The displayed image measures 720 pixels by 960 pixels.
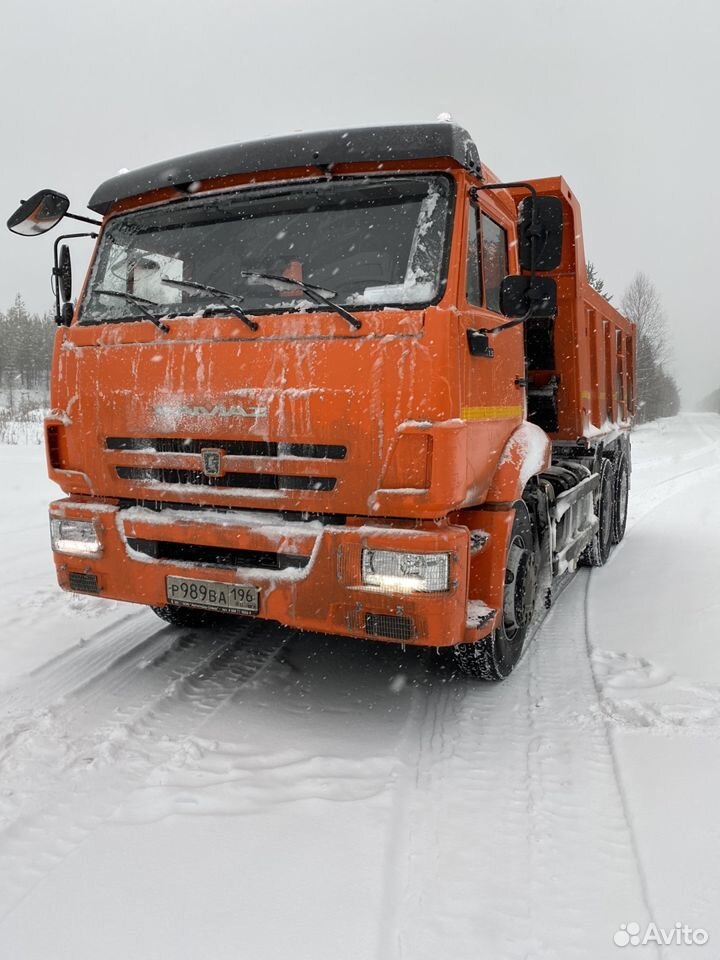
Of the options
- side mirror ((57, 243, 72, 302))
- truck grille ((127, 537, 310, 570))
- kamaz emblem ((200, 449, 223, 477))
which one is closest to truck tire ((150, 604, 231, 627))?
truck grille ((127, 537, 310, 570))

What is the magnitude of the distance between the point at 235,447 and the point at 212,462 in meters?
0.14

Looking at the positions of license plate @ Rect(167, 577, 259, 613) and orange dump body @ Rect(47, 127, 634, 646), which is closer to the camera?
orange dump body @ Rect(47, 127, 634, 646)

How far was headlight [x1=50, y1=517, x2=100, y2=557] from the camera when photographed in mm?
3684

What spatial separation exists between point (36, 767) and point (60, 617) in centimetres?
204

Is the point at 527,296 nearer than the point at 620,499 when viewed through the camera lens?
Yes

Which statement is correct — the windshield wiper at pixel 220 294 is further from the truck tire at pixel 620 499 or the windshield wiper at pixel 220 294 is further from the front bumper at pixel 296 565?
the truck tire at pixel 620 499

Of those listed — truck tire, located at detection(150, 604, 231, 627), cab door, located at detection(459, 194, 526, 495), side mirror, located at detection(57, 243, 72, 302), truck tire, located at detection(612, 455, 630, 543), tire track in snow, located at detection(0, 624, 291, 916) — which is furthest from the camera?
truck tire, located at detection(612, 455, 630, 543)

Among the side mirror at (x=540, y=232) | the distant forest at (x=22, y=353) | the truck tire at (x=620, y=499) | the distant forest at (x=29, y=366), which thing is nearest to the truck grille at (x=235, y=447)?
the side mirror at (x=540, y=232)

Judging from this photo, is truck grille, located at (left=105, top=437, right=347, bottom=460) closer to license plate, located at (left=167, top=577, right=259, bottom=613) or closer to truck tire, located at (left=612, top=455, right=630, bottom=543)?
license plate, located at (left=167, top=577, right=259, bottom=613)

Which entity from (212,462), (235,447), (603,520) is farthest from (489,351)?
(603,520)

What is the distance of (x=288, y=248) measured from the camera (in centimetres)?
346

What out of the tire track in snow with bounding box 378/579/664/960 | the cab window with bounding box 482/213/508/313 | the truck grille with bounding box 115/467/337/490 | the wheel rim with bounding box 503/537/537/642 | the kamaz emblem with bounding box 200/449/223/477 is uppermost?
the cab window with bounding box 482/213/508/313

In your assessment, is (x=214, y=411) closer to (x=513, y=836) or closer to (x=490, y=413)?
(x=490, y=413)

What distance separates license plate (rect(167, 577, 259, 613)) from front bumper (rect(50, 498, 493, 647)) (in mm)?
32
